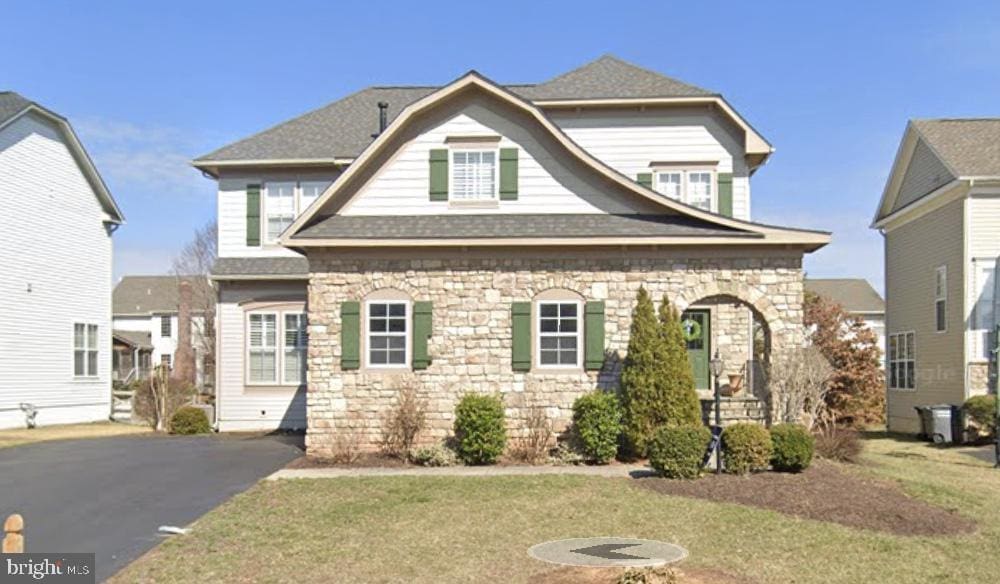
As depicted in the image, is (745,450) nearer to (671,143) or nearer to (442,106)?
(442,106)

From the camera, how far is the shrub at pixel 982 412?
62.3 ft

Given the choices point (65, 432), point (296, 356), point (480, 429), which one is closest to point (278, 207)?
point (296, 356)

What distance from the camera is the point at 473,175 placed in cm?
1697

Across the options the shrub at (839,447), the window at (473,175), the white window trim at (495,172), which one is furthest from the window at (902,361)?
the window at (473,175)

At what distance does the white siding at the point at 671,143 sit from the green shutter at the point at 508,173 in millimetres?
4463

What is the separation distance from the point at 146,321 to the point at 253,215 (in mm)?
A: 38056

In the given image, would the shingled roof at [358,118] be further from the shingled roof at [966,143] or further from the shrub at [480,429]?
the shrub at [480,429]

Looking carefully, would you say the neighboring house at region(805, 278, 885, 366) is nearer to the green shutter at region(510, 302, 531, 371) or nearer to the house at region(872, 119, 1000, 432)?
the house at region(872, 119, 1000, 432)

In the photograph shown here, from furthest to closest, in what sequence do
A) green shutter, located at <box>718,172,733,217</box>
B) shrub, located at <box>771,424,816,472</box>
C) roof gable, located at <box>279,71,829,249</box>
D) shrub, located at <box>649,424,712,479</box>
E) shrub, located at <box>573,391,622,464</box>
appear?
green shutter, located at <box>718,172,733,217</box>
roof gable, located at <box>279,71,829,249</box>
shrub, located at <box>573,391,622,464</box>
shrub, located at <box>771,424,816,472</box>
shrub, located at <box>649,424,712,479</box>

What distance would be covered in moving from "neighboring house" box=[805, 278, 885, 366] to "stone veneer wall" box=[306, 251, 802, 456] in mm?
39564

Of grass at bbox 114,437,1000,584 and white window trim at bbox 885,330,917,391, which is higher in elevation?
white window trim at bbox 885,330,917,391

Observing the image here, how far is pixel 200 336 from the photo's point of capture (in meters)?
43.9

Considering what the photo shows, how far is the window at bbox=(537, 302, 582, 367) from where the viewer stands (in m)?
16.0

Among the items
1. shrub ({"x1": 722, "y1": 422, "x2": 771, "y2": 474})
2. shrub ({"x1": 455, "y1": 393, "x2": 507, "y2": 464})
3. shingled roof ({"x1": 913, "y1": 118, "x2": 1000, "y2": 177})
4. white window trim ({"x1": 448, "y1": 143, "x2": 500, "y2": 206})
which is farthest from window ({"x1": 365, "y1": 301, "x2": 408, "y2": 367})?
shingled roof ({"x1": 913, "y1": 118, "x2": 1000, "y2": 177})
